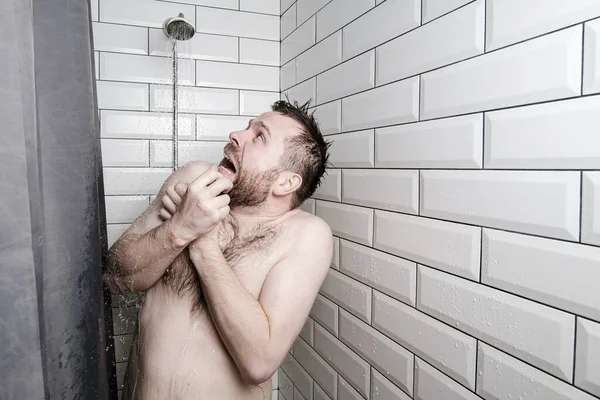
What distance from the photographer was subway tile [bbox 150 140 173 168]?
4.88 feet

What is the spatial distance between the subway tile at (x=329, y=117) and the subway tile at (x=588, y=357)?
83 centimetres

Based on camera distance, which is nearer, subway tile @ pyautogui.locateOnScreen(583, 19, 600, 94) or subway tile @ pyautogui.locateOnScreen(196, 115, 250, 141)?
subway tile @ pyautogui.locateOnScreen(583, 19, 600, 94)

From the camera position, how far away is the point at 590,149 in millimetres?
551

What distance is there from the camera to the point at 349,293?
117 centimetres

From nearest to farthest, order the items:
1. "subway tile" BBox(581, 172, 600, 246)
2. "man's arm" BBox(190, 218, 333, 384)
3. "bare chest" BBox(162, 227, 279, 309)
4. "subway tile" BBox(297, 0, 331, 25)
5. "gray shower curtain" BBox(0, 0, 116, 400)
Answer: "gray shower curtain" BBox(0, 0, 116, 400) < "subway tile" BBox(581, 172, 600, 246) < "man's arm" BBox(190, 218, 333, 384) < "bare chest" BBox(162, 227, 279, 309) < "subway tile" BBox(297, 0, 331, 25)

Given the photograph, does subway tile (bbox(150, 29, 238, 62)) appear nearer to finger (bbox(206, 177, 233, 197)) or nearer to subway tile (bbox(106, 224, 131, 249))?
subway tile (bbox(106, 224, 131, 249))

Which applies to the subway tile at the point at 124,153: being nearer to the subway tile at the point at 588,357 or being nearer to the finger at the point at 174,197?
the finger at the point at 174,197

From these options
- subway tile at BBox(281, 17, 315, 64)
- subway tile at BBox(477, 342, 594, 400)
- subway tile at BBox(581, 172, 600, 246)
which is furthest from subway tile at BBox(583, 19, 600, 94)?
subway tile at BBox(281, 17, 315, 64)

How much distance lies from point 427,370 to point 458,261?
27cm

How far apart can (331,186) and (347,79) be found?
1.11 feet

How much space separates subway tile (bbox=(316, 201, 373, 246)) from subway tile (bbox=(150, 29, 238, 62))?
2.40 ft

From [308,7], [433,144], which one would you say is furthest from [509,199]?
[308,7]

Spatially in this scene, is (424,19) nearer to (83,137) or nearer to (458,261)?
(458,261)

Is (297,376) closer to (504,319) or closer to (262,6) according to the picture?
(504,319)
